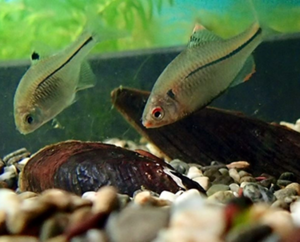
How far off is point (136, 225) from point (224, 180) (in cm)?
171

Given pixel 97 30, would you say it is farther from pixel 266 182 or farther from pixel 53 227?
pixel 53 227

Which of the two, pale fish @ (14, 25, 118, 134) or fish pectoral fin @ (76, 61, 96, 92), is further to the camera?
fish pectoral fin @ (76, 61, 96, 92)

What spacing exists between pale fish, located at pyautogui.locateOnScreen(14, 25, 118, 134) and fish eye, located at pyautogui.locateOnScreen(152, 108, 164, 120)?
621mm

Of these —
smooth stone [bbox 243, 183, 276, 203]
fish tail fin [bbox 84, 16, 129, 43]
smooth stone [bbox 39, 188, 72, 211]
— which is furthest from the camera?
fish tail fin [bbox 84, 16, 129, 43]

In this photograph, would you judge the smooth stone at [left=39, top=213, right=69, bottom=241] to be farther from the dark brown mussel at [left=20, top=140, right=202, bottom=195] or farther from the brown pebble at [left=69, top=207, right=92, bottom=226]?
the dark brown mussel at [left=20, top=140, right=202, bottom=195]

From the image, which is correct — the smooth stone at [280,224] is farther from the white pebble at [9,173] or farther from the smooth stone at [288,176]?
the white pebble at [9,173]

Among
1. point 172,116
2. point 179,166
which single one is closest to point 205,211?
point 172,116

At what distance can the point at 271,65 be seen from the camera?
170 inches

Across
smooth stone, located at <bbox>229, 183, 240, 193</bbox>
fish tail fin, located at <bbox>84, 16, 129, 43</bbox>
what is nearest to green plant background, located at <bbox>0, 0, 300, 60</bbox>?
fish tail fin, located at <bbox>84, 16, 129, 43</bbox>

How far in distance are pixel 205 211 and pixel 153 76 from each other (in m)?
3.41

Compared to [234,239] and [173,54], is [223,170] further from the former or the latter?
[234,239]

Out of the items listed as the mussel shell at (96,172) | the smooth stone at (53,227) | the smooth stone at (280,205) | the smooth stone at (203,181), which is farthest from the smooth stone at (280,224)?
the smooth stone at (203,181)

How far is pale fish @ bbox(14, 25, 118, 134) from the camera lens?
2939 mm

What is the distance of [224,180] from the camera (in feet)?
8.86
